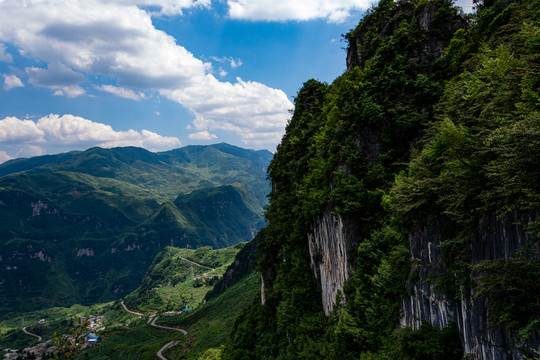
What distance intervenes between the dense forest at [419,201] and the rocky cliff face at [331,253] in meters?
0.20

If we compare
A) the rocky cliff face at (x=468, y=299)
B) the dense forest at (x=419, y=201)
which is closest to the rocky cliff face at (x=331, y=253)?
the dense forest at (x=419, y=201)

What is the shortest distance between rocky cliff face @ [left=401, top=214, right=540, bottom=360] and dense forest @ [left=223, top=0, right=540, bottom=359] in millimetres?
62

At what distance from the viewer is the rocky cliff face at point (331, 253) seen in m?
25.4

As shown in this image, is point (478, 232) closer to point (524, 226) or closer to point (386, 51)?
point (524, 226)

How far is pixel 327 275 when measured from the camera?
3005 centimetres

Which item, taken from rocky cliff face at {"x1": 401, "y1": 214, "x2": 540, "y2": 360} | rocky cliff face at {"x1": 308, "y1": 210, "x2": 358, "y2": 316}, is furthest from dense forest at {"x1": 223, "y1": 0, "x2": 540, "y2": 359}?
rocky cliff face at {"x1": 308, "y1": 210, "x2": 358, "y2": 316}

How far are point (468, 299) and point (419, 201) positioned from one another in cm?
480

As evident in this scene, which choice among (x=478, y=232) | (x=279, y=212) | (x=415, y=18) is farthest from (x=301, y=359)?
(x=415, y=18)

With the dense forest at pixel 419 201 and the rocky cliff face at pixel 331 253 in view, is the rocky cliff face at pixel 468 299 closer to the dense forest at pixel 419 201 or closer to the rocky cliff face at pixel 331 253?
the dense forest at pixel 419 201

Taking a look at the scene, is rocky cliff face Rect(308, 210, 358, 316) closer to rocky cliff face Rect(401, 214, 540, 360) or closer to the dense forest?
the dense forest

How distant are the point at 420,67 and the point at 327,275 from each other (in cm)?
2245

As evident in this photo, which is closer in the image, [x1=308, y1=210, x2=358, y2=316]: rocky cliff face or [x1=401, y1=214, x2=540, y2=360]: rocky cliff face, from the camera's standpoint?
[x1=401, y1=214, x2=540, y2=360]: rocky cliff face

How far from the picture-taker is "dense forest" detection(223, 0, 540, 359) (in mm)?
10648

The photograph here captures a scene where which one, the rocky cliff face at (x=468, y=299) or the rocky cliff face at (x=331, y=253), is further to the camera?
the rocky cliff face at (x=331, y=253)
